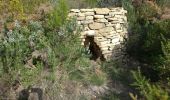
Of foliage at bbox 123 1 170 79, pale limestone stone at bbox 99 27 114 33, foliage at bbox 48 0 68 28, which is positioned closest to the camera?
foliage at bbox 48 0 68 28

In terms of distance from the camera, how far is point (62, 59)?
24.5ft

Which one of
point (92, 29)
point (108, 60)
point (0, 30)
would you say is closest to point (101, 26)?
point (92, 29)

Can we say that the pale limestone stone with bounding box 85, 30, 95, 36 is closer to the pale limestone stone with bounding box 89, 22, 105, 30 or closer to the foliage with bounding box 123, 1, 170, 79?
the pale limestone stone with bounding box 89, 22, 105, 30

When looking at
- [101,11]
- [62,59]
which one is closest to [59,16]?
[62,59]

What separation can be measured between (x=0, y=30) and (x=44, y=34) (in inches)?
35.5

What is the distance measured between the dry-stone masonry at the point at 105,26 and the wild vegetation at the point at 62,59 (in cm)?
27

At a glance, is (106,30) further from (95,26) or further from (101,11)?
(101,11)

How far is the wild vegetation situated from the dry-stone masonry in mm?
271

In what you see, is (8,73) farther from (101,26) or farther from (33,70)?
(101,26)

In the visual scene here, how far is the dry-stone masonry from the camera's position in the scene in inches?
328

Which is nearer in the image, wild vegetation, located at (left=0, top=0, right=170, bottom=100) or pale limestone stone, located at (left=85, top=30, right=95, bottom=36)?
wild vegetation, located at (left=0, top=0, right=170, bottom=100)

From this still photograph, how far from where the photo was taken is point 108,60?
8.67 meters

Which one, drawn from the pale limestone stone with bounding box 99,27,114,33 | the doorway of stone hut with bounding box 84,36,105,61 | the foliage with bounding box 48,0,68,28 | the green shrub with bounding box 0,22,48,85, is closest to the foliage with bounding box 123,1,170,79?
the pale limestone stone with bounding box 99,27,114,33

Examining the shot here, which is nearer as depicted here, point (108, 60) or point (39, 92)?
point (39, 92)
